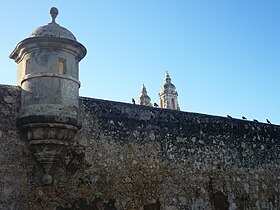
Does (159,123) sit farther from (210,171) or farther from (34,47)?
(34,47)

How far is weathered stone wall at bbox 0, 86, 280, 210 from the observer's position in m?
7.39

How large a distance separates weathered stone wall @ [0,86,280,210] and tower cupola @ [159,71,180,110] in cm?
2230

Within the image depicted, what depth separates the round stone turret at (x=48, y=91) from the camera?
723 centimetres

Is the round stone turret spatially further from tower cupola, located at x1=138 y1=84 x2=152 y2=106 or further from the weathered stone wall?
tower cupola, located at x1=138 y1=84 x2=152 y2=106

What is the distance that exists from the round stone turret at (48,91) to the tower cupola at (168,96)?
1005 inches

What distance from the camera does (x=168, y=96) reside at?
110 ft

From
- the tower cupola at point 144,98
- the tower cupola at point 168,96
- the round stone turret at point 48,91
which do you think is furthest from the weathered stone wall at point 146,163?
the tower cupola at point 168,96

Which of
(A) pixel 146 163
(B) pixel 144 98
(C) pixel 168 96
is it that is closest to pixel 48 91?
(A) pixel 146 163

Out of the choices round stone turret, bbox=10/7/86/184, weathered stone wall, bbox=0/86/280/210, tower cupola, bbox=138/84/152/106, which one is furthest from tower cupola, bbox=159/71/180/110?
round stone turret, bbox=10/7/86/184

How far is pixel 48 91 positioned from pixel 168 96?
26.5 metres

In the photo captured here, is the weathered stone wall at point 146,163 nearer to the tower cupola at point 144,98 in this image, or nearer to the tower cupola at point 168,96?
the tower cupola at point 144,98

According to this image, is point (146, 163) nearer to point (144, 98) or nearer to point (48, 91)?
point (48, 91)

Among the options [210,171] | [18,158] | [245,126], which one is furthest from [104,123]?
[245,126]

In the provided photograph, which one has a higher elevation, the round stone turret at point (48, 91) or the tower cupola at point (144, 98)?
the tower cupola at point (144, 98)
